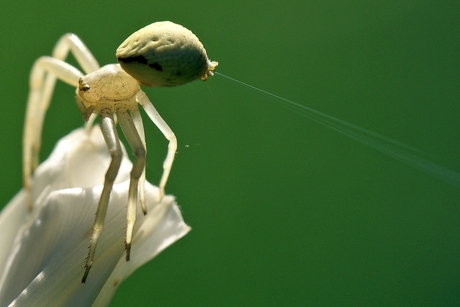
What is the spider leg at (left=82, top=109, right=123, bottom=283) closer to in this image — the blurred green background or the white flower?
the white flower

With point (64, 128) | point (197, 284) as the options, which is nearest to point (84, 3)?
point (64, 128)

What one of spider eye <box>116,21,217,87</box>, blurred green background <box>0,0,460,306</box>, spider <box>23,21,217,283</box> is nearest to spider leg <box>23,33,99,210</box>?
spider <box>23,21,217,283</box>

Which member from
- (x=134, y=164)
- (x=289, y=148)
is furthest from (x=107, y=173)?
(x=289, y=148)

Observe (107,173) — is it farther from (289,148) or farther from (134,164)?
(289,148)

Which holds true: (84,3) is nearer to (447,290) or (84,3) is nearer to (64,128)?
(64,128)

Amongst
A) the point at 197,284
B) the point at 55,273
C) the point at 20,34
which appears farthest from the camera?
the point at 20,34

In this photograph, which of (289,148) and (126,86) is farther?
(289,148)

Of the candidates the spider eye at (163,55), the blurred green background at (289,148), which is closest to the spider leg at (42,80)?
the spider eye at (163,55)
